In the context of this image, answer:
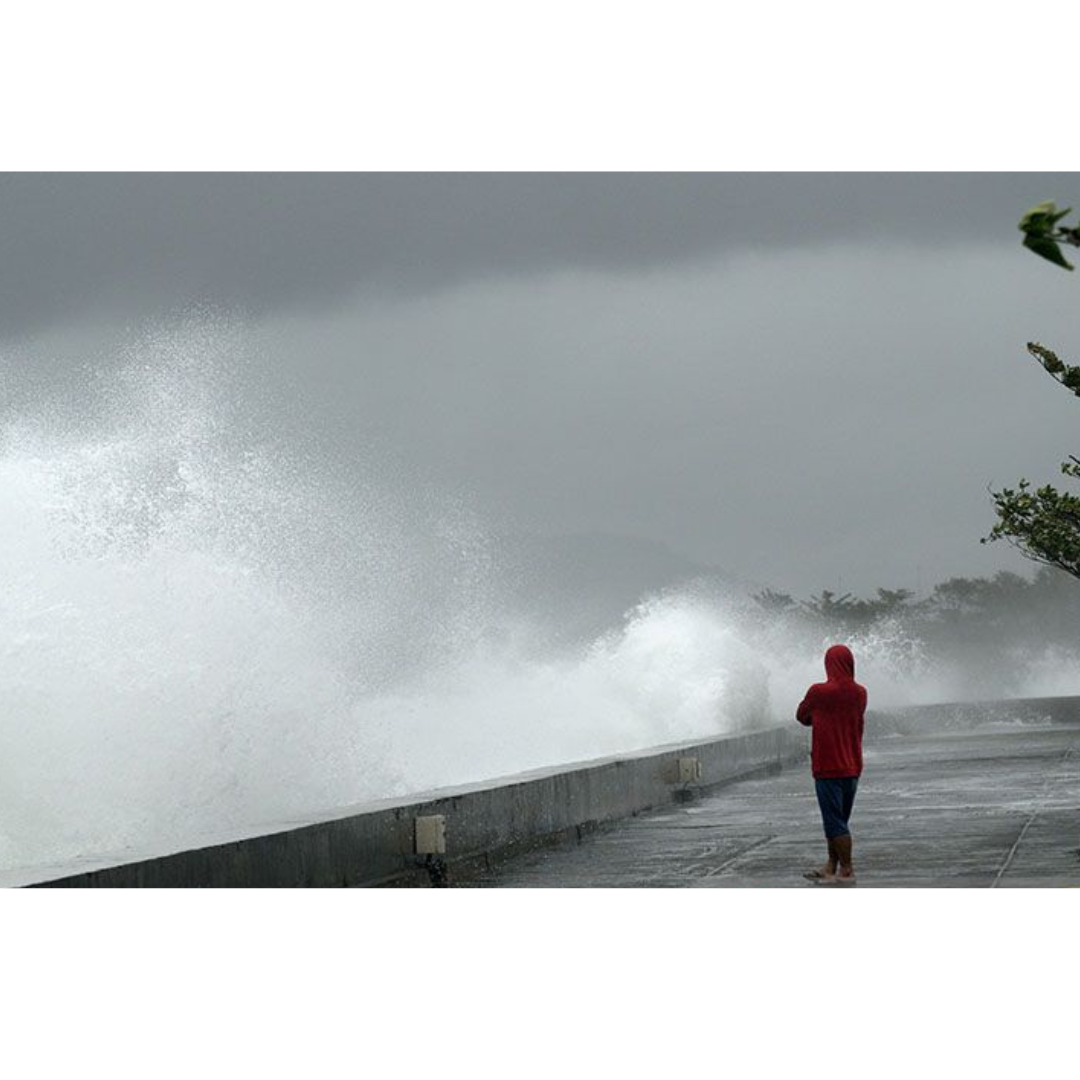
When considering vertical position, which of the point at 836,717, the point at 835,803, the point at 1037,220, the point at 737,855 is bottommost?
the point at 737,855

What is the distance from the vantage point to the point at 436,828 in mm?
9672

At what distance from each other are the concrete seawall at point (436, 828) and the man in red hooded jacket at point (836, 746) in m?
2.01

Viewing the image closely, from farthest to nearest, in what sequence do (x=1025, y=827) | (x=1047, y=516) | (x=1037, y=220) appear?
1. (x=1047, y=516)
2. (x=1025, y=827)
3. (x=1037, y=220)

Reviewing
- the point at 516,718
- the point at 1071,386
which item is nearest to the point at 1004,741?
the point at 516,718

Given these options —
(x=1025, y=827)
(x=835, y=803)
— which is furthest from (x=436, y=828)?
(x=1025, y=827)

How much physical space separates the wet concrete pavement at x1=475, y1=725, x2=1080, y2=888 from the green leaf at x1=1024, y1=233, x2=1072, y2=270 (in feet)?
20.3

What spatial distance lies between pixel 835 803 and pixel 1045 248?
6758 mm

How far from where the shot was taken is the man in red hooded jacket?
9672mm

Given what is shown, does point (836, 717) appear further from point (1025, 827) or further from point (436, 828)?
point (1025, 827)

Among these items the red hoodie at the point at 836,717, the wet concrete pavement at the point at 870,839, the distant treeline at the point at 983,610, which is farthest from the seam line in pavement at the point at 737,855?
the distant treeline at the point at 983,610

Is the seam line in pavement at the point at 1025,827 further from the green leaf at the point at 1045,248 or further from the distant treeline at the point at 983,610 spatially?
the distant treeline at the point at 983,610

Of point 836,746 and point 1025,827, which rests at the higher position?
point 836,746

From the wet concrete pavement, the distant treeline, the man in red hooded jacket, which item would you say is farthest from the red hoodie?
the distant treeline

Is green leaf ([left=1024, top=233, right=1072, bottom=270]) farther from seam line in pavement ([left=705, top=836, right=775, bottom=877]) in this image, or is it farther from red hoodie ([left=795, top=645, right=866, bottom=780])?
seam line in pavement ([left=705, top=836, right=775, bottom=877])
